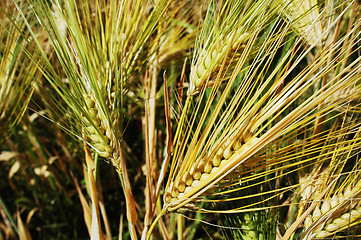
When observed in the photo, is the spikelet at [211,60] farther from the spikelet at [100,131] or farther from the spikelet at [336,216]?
the spikelet at [336,216]

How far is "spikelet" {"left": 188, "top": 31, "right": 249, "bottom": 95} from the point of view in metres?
0.47

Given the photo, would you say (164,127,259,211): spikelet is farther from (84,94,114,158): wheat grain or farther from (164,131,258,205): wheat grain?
(84,94,114,158): wheat grain

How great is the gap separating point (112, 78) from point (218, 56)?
0.20 m

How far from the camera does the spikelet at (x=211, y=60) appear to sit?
18.7 inches

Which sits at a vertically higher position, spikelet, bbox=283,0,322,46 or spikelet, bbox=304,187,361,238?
spikelet, bbox=283,0,322,46

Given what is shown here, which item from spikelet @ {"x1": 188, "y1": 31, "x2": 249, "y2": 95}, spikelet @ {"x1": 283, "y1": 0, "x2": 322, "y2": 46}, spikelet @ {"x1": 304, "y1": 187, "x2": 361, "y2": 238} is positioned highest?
spikelet @ {"x1": 283, "y1": 0, "x2": 322, "y2": 46}

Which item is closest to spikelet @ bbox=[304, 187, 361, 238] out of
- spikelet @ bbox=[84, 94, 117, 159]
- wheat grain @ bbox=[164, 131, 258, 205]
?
wheat grain @ bbox=[164, 131, 258, 205]

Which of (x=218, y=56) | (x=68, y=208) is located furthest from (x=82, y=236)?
(x=218, y=56)

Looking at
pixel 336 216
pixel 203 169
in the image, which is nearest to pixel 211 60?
pixel 203 169

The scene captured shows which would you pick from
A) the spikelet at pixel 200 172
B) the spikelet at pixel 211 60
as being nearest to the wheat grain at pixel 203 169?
the spikelet at pixel 200 172

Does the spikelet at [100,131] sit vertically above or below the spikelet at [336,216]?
above

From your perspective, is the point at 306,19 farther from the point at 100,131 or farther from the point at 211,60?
the point at 100,131

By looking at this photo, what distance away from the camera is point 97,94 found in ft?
1.42

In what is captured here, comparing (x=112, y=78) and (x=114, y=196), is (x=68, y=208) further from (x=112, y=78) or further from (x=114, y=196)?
(x=112, y=78)
